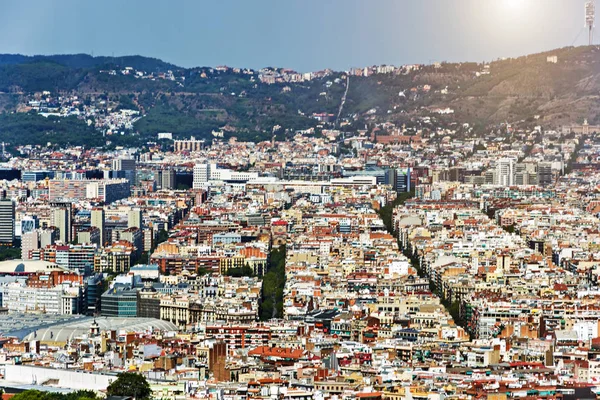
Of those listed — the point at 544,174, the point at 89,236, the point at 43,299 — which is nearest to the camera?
the point at 43,299

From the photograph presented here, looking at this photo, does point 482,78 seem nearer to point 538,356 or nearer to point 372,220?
point 372,220

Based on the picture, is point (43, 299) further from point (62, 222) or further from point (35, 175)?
point (35, 175)

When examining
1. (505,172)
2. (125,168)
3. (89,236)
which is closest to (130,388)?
(89,236)

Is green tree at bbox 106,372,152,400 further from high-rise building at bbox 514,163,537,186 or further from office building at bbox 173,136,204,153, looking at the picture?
office building at bbox 173,136,204,153

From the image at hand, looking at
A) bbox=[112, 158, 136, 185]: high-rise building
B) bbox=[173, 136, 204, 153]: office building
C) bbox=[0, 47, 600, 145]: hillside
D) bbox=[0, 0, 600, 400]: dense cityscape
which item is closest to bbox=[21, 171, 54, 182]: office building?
bbox=[0, 0, 600, 400]: dense cityscape

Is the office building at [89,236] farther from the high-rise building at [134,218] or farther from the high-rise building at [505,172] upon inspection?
the high-rise building at [505,172]

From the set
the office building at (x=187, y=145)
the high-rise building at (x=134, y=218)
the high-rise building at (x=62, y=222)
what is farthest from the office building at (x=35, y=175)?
the high-rise building at (x=134, y=218)
